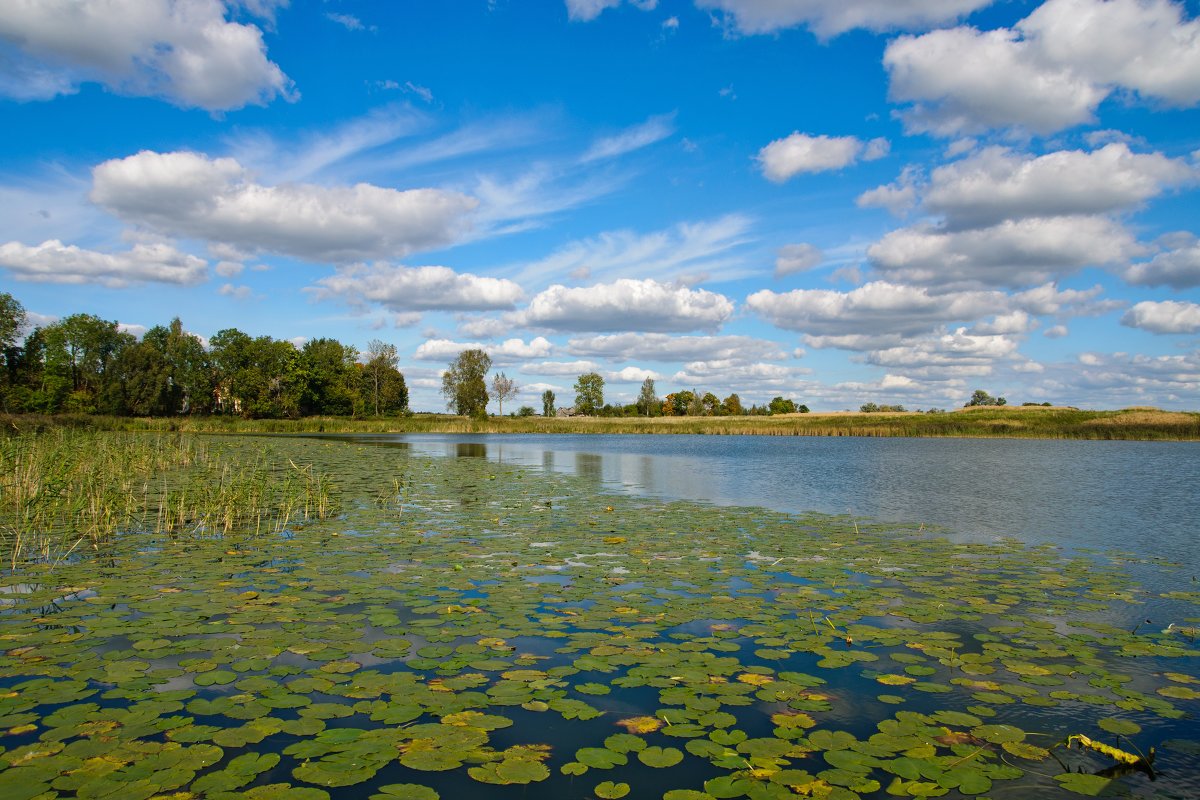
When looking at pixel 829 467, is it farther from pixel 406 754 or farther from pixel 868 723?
pixel 406 754

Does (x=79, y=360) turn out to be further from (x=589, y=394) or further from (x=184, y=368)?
(x=589, y=394)

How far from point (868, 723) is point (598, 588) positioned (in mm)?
4130

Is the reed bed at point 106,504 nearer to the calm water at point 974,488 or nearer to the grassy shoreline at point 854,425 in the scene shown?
the calm water at point 974,488

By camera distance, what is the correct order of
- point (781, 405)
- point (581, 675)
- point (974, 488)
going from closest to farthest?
point (581, 675), point (974, 488), point (781, 405)

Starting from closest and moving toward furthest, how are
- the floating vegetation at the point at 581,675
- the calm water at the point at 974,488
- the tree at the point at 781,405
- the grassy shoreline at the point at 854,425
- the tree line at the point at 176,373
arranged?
the floating vegetation at the point at 581,675, the calm water at the point at 974,488, the grassy shoreline at the point at 854,425, the tree line at the point at 176,373, the tree at the point at 781,405

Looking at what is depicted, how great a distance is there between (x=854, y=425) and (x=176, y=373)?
75.4 metres

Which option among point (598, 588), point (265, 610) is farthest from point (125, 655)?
point (598, 588)

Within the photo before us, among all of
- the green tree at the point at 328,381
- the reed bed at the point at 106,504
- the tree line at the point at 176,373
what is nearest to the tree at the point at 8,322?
the tree line at the point at 176,373

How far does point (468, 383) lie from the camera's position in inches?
4092

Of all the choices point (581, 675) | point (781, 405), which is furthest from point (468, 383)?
point (581, 675)

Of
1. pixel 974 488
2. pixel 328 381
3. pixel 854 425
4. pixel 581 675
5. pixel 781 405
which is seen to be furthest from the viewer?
pixel 781 405

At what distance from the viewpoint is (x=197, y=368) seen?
265 ft

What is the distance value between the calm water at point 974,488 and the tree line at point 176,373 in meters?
61.5

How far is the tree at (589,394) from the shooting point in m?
139
